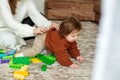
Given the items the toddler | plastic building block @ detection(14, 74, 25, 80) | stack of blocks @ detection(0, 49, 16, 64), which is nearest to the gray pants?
the toddler

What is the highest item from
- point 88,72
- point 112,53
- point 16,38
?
point 112,53

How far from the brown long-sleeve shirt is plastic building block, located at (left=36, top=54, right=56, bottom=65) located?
0.18 feet

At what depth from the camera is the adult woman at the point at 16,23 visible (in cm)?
164

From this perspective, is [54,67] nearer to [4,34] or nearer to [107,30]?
[4,34]

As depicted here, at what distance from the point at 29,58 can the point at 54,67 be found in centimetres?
18

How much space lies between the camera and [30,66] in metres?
1.49

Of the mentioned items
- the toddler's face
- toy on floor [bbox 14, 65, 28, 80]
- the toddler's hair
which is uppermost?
the toddler's hair

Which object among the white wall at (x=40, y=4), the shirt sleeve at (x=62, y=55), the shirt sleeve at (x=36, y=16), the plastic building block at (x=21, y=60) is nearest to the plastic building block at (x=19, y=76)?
the plastic building block at (x=21, y=60)

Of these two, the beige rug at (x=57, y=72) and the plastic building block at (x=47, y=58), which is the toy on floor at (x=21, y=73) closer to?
the beige rug at (x=57, y=72)

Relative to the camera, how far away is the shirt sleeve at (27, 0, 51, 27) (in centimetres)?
186

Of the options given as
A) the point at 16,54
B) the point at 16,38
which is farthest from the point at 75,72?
the point at 16,38

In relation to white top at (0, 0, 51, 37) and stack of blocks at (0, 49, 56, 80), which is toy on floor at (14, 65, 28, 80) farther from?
white top at (0, 0, 51, 37)

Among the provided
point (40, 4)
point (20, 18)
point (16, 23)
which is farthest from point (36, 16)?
point (40, 4)

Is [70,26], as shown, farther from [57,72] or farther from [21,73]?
[21,73]
